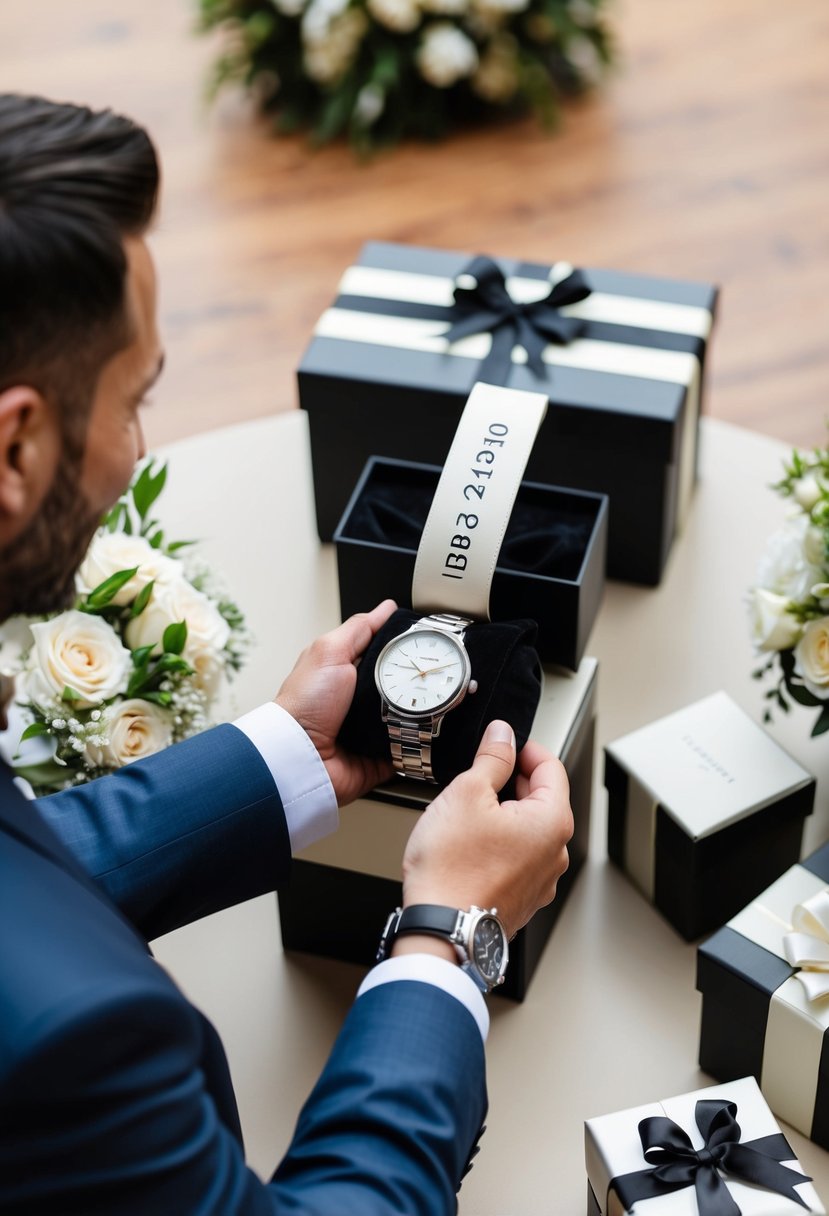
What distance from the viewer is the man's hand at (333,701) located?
1271 millimetres

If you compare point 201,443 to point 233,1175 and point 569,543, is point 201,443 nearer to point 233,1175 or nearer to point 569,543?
point 569,543

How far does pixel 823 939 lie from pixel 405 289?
984mm

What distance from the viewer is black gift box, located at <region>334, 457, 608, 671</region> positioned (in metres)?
1.33

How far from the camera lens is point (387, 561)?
138 centimetres

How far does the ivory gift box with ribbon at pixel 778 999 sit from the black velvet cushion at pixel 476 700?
249mm

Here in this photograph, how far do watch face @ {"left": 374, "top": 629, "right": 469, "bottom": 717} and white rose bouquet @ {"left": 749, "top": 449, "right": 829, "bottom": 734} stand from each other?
370 mm

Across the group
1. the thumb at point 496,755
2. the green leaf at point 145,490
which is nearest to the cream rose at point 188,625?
the green leaf at point 145,490

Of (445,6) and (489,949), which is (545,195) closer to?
(445,6)

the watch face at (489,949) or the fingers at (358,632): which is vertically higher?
the fingers at (358,632)

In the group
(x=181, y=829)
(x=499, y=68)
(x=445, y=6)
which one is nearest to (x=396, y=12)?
(x=445, y=6)

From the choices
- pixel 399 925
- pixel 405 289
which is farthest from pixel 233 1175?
pixel 405 289

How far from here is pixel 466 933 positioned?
1048 mm

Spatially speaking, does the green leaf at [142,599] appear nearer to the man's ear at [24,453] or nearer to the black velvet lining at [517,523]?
the black velvet lining at [517,523]

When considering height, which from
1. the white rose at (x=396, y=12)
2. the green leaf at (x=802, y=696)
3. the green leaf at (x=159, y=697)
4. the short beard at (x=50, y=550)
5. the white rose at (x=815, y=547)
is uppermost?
the short beard at (x=50, y=550)
